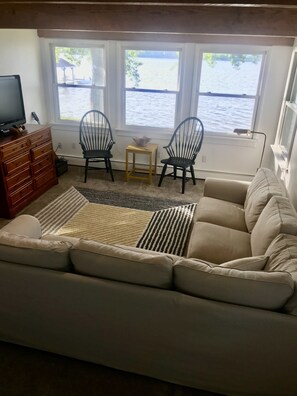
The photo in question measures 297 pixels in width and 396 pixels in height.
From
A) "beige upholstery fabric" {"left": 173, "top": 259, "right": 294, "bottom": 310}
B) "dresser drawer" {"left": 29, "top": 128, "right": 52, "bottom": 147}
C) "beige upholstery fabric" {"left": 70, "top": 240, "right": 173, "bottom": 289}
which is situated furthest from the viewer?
"dresser drawer" {"left": 29, "top": 128, "right": 52, "bottom": 147}

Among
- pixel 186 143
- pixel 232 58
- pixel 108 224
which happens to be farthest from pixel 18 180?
pixel 232 58

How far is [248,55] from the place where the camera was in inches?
159

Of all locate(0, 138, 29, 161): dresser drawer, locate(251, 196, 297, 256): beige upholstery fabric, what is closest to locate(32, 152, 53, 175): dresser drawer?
locate(0, 138, 29, 161): dresser drawer

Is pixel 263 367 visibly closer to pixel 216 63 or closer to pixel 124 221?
pixel 124 221

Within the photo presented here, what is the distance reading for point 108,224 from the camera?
10.9 feet

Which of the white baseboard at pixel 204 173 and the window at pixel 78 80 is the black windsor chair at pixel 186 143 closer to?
the white baseboard at pixel 204 173

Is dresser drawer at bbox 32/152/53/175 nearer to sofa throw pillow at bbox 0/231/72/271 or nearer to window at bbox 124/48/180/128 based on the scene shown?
window at bbox 124/48/180/128

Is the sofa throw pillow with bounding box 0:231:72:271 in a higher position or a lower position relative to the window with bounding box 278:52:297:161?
lower

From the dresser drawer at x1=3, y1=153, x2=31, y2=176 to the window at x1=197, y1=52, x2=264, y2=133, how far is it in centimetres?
254

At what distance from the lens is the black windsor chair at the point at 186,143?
432 cm

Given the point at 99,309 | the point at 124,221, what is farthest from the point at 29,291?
the point at 124,221

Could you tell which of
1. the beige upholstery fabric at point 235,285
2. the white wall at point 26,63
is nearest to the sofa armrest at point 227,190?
the beige upholstery fabric at point 235,285

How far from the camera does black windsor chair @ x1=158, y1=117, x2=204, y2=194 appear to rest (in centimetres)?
432

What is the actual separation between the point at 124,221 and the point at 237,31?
2279 mm
